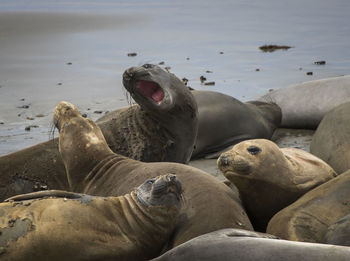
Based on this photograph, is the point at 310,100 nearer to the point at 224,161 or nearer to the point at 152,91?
the point at 152,91

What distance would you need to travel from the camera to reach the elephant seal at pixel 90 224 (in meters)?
3.26

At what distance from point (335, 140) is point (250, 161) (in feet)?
4.83

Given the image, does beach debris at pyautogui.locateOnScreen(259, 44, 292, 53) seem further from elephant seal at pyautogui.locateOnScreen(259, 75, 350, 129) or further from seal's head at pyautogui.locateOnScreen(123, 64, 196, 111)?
seal's head at pyautogui.locateOnScreen(123, 64, 196, 111)

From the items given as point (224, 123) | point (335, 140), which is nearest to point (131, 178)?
point (335, 140)

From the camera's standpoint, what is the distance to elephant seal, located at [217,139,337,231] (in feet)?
13.0

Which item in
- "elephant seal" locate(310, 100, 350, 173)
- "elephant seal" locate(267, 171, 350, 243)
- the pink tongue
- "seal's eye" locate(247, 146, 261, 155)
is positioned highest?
"seal's eye" locate(247, 146, 261, 155)

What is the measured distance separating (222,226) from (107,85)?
6.24 metres

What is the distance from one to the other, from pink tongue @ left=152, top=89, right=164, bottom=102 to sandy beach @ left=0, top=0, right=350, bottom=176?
90 centimetres

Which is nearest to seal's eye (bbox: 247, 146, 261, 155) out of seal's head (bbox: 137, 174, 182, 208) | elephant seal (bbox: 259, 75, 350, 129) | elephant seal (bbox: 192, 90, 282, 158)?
seal's head (bbox: 137, 174, 182, 208)

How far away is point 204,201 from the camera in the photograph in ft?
12.2

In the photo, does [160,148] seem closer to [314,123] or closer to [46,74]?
[314,123]

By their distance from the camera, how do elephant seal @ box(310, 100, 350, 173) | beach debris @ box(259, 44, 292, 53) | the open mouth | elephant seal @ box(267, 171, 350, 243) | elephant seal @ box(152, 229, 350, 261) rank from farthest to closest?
beach debris @ box(259, 44, 292, 53) < the open mouth < elephant seal @ box(310, 100, 350, 173) < elephant seal @ box(267, 171, 350, 243) < elephant seal @ box(152, 229, 350, 261)

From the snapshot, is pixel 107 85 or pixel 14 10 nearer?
pixel 107 85

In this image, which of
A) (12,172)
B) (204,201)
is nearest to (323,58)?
(12,172)
